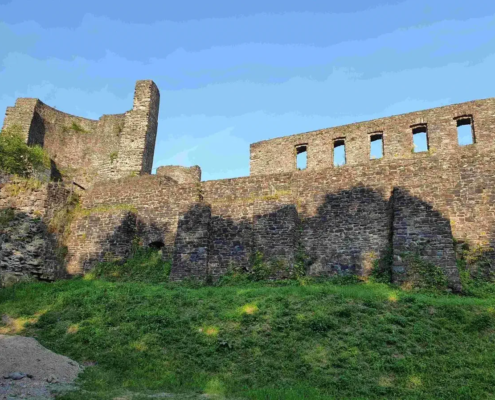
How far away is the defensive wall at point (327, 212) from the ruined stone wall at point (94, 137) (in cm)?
351

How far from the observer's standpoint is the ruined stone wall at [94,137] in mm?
24797

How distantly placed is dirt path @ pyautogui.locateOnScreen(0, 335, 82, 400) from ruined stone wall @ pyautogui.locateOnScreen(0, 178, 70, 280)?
6758 mm

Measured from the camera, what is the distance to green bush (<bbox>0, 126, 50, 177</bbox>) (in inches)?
920

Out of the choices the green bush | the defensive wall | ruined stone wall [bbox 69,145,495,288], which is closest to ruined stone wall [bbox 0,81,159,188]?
the green bush

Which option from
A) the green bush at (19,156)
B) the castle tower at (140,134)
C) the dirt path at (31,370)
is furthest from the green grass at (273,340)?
the green bush at (19,156)

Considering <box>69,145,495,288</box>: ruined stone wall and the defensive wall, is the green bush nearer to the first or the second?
the defensive wall

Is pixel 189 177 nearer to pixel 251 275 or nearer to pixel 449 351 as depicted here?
pixel 251 275

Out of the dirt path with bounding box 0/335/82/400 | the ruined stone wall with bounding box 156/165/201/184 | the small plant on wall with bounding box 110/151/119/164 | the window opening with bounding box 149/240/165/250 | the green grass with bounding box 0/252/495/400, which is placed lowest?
the dirt path with bounding box 0/335/82/400

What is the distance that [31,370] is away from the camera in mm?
9633

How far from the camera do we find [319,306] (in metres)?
12.3

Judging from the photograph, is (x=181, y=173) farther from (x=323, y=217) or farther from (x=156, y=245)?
(x=323, y=217)

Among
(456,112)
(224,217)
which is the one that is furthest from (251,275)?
(456,112)

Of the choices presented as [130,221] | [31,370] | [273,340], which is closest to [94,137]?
[130,221]

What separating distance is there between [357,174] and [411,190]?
221 cm
